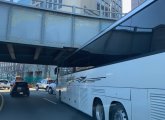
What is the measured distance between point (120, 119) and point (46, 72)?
79.7m

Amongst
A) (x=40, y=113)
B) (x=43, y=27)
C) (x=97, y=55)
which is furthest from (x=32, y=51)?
(x=97, y=55)

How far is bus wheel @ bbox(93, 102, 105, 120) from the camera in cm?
993

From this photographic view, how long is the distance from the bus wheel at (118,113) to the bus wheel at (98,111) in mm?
1007

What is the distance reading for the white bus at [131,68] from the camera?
6.26 meters

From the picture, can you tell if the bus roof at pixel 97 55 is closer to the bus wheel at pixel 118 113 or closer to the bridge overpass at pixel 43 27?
the bus wheel at pixel 118 113

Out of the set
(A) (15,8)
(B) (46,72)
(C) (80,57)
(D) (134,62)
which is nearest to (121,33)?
(D) (134,62)

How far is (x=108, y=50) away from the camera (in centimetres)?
959

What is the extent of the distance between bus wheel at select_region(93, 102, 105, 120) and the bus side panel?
276 centimetres

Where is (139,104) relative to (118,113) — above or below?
above

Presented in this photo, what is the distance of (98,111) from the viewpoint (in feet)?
33.9

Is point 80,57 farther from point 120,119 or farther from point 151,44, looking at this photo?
point 151,44

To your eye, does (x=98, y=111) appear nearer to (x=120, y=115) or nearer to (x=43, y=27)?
(x=120, y=115)

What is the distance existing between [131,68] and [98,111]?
3436 mm

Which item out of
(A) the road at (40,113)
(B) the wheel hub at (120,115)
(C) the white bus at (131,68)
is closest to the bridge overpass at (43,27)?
(A) the road at (40,113)
